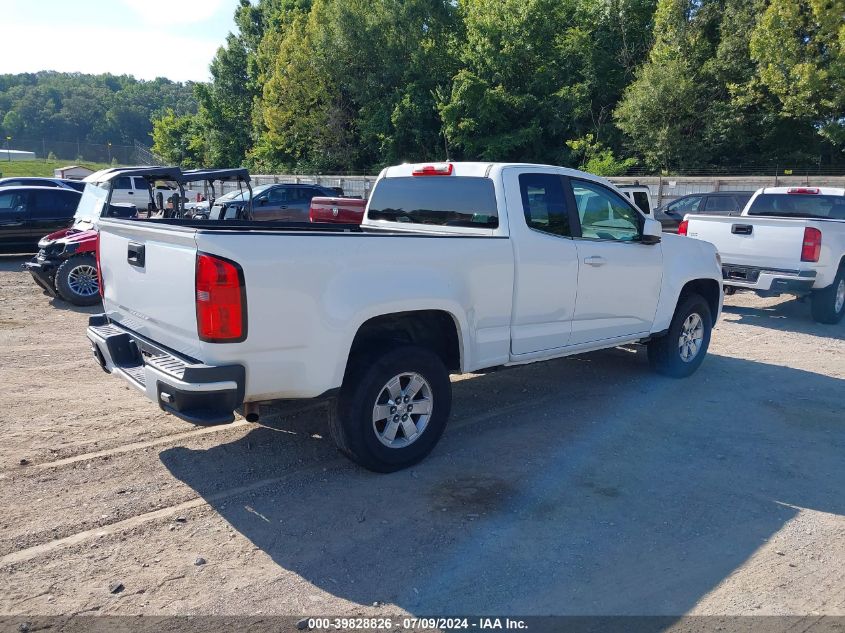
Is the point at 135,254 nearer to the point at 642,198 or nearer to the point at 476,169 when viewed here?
the point at 476,169

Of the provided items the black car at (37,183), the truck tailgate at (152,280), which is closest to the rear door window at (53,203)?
the black car at (37,183)

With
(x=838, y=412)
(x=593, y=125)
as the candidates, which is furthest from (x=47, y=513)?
(x=593, y=125)

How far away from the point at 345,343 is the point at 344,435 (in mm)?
665

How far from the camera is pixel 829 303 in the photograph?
10.3m

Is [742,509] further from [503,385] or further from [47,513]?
[47,513]

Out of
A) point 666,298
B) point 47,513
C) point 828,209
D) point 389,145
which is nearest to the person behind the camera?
point 47,513

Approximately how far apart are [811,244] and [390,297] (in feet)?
25.4

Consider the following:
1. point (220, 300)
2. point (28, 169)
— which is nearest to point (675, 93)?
point (220, 300)

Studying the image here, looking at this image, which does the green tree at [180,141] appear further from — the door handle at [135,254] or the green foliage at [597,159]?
the door handle at [135,254]

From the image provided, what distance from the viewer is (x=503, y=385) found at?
6.92 metres

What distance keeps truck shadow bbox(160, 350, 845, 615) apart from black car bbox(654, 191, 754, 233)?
9578 millimetres

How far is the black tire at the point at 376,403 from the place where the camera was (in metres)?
4.43

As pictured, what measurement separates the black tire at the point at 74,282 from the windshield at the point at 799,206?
34.8 feet

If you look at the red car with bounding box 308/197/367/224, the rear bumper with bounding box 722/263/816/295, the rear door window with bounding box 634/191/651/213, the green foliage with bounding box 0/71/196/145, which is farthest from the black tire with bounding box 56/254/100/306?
the green foliage with bounding box 0/71/196/145
